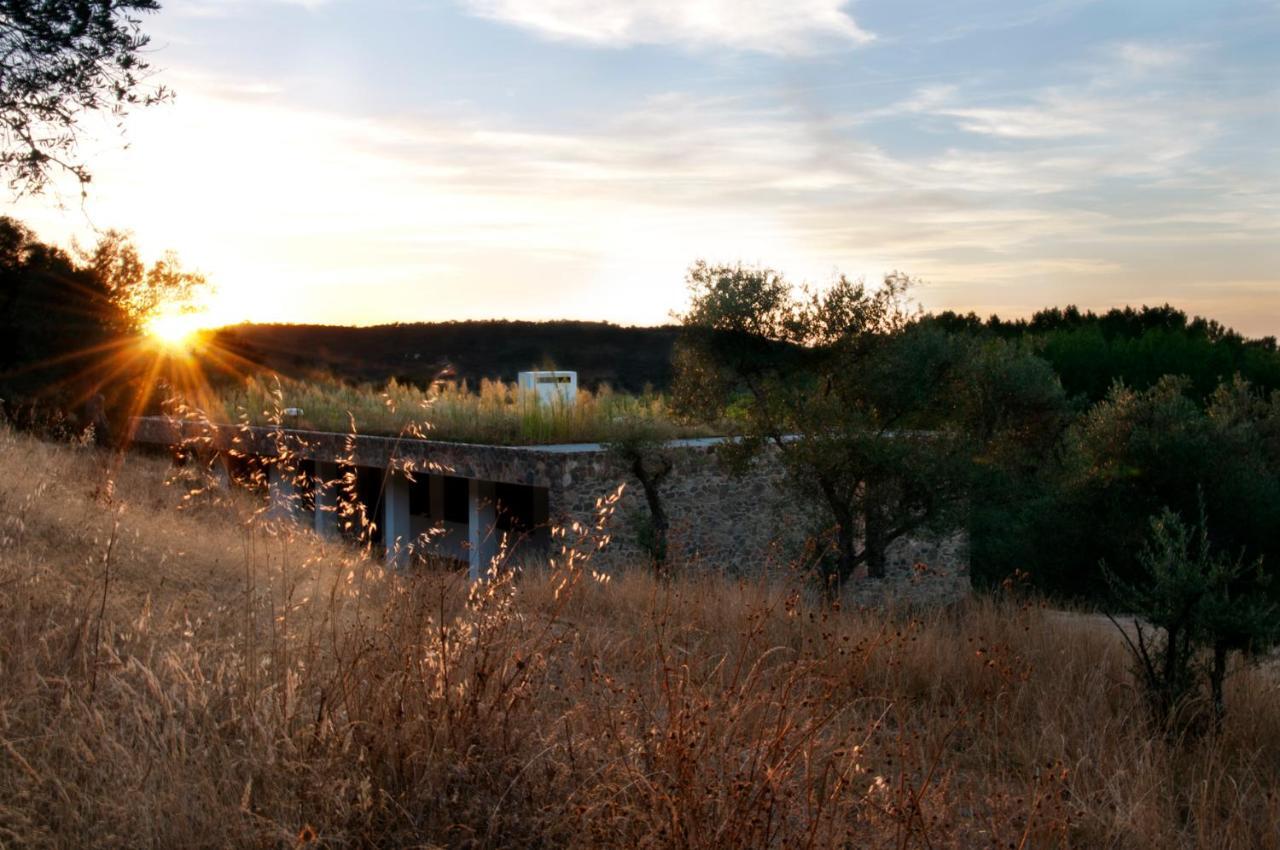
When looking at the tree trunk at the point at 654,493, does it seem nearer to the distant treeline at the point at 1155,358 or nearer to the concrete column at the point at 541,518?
the concrete column at the point at 541,518

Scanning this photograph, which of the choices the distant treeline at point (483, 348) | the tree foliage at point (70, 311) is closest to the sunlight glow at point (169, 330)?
the tree foliage at point (70, 311)

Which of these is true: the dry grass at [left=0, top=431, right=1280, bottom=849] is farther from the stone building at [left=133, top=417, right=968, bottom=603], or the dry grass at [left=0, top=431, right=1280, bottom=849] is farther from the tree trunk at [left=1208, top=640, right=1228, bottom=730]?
A: the stone building at [left=133, top=417, right=968, bottom=603]

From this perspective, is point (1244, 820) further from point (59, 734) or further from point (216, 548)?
point (216, 548)

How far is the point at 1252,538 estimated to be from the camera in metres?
19.8

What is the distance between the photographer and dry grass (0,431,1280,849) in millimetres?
3090

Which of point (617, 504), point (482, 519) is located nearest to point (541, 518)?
point (482, 519)

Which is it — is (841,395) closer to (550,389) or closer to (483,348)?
(550,389)

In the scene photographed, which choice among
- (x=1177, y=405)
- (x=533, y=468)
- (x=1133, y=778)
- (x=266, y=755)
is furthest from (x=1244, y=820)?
(x=1177, y=405)

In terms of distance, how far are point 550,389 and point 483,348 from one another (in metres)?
39.9

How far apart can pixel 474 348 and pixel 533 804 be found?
194 ft

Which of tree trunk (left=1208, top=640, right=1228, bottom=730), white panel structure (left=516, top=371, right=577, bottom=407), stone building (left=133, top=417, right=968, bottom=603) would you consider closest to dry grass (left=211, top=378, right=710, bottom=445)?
white panel structure (left=516, top=371, right=577, bottom=407)

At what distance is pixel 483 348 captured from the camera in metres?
61.3

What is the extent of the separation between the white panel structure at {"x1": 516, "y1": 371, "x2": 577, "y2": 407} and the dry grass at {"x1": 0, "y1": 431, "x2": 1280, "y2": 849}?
13938 mm

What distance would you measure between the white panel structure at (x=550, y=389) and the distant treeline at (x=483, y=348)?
3135 cm
